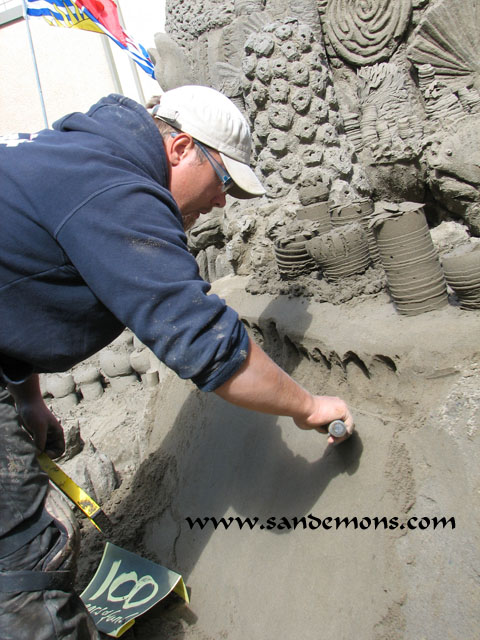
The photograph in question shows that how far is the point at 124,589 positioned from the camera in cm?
201

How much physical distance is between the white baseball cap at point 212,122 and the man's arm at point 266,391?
622 millimetres

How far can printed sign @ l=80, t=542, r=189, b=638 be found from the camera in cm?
182

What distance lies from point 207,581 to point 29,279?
4.85 ft

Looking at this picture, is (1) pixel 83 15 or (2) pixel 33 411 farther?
(1) pixel 83 15

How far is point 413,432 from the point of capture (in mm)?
1797

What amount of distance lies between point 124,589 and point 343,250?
1973 millimetres

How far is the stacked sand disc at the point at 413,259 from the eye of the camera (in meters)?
2.18

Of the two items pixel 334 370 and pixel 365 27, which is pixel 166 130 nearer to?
pixel 334 370

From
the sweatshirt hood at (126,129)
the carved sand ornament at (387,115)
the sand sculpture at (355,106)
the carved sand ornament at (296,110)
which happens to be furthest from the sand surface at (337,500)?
the carved sand ornament at (387,115)

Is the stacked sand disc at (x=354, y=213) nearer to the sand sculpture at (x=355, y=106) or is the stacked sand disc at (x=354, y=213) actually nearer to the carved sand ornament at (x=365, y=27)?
the sand sculpture at (x=355, y=106)

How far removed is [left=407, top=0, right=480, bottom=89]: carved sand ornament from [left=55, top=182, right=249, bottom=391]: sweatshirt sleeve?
4278 mm

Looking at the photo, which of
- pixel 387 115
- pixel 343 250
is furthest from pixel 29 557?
pixel 387 115

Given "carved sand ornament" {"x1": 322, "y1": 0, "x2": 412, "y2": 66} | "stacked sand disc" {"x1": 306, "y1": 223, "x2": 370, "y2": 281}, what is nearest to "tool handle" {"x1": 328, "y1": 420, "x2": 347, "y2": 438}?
"stacked sand disc" {"x1": 306, "y1": 223, "x2": 370, "y2": 281}

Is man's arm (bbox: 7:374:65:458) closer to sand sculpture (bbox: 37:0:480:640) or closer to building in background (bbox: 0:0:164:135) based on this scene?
sand sculpture (bbox: 37:0:480:640)
